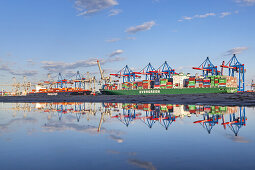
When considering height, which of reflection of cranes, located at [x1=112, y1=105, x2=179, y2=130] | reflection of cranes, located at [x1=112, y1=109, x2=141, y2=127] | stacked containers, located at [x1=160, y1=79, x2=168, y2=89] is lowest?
reflection of cranes, located at [x1=112, y1=109, x2=141, y2=127]

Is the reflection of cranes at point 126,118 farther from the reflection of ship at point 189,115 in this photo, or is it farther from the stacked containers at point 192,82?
the stacked containers at point 192,82

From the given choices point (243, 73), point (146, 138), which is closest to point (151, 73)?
point (243, 73)

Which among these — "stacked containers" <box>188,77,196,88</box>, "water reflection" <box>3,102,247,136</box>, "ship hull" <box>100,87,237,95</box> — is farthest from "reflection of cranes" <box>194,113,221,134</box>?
"stacked containers" <box>188,77,196,88</box>

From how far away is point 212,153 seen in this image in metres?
5.46

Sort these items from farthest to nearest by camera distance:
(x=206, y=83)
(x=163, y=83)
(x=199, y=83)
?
(x=163, y=83) → (x=199, y=83) → (x=206, y=83)

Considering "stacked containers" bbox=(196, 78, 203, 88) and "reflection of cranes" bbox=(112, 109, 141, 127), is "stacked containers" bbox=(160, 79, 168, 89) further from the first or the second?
"reflection of cranes" bbox=(112, 109, 141, 127)

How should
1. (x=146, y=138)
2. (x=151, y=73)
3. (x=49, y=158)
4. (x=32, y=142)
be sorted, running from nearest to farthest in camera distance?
(x=49, y=158), (x=32, y=142), (x=146, y=138), (x=151, y=73)

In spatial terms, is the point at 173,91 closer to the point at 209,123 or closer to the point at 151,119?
the point at 151,119

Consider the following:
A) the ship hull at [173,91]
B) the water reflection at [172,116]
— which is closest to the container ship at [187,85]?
the ship hull at [173,91]

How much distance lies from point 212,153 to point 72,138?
17.3 feet

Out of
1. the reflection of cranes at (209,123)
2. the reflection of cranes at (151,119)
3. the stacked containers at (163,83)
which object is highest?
the stacked containers at (163,83)

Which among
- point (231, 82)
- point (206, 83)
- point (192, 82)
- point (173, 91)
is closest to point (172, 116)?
point (173, 91)

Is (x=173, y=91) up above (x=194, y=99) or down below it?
above

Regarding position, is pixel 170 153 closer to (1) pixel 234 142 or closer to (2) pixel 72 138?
(1) pixel 234 142
